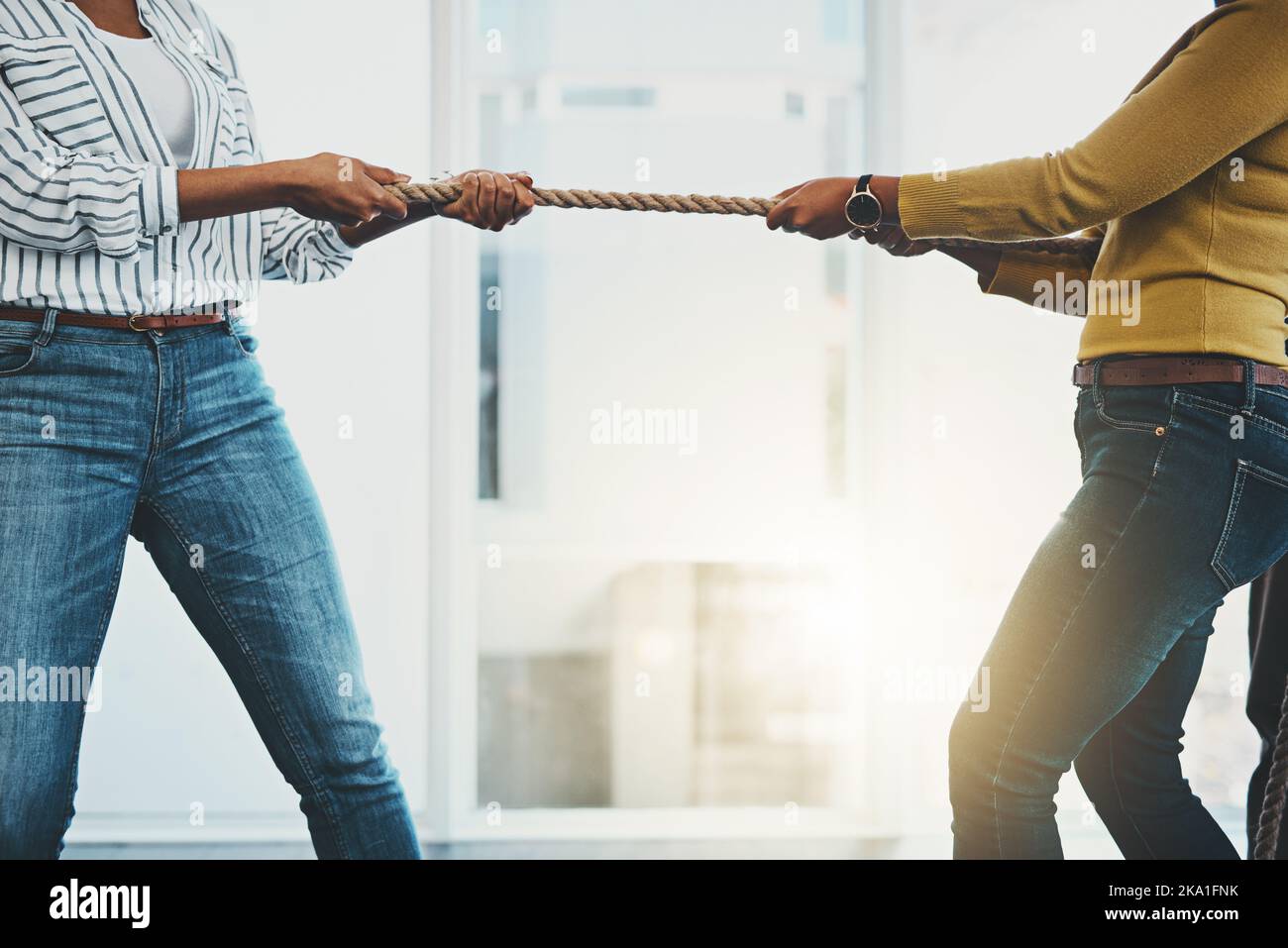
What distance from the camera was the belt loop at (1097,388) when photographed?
0.83 meters

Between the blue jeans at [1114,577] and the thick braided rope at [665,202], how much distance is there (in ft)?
0.65

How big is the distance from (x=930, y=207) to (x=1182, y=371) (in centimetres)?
25

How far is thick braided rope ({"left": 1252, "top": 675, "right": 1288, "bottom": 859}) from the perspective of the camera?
963mm

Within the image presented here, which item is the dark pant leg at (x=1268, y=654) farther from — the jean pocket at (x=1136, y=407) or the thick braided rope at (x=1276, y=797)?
the jean pocket at (x=1136, y=407)

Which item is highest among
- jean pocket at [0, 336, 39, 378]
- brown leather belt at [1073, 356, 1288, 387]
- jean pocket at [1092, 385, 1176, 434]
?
jean pocket at [0, 336, 39, 378]

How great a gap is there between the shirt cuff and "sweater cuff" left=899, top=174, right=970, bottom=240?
2.15 ft

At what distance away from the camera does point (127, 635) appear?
1673mm

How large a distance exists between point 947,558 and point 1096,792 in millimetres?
793

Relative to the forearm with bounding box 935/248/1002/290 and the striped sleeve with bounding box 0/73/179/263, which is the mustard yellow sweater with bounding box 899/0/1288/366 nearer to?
the forearm with bounding box 935/248/1002/290

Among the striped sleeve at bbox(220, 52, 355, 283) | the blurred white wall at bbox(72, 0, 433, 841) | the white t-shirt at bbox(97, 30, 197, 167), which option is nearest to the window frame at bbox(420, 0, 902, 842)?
the blurred white wall at bbox(72, 0, 433, 841)

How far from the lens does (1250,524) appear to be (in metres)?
0.78

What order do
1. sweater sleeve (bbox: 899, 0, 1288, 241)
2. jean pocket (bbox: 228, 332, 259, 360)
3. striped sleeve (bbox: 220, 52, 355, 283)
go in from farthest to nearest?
1. striped sleeve (bbox: 220, 52, 355, 283)
2. jean pocket (bbox: 228, 332, 259, 360)
3. sweater sleeve (bbox: 899, 0, 1288, 241)

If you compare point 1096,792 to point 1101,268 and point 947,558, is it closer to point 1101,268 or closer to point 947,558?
point 1101,268
